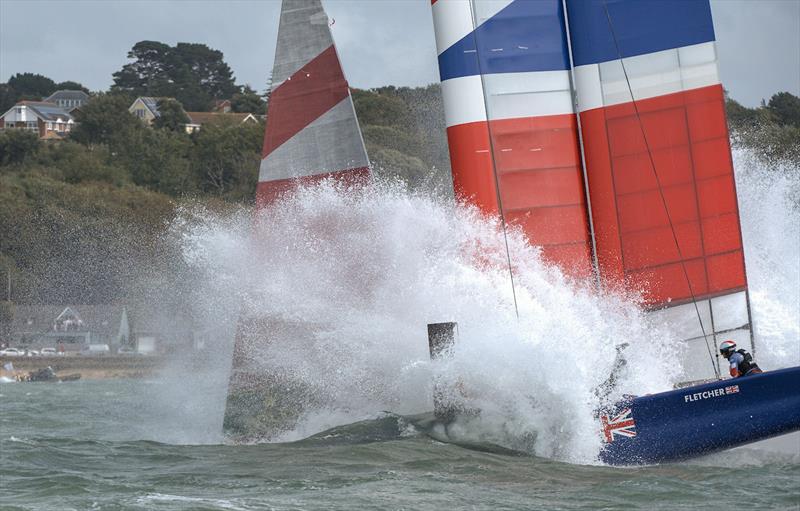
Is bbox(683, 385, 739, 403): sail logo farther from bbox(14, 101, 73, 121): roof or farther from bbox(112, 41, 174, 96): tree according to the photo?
bbox(112, 41, 174, 96): tree

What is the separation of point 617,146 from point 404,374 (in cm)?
248

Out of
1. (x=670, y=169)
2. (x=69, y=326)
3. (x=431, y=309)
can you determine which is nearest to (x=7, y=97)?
(x=69, y=326)

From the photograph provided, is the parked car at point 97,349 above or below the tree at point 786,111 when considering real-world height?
below

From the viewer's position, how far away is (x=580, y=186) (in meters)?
9.54

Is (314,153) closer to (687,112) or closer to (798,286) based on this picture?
(687,112)

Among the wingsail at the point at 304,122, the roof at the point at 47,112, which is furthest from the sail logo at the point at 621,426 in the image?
the roof at the point at 47,112

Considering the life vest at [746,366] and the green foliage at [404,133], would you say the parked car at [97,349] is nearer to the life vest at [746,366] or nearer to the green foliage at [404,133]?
the green foliage at [404,133]

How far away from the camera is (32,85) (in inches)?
3917

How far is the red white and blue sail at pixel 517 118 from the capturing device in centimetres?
912

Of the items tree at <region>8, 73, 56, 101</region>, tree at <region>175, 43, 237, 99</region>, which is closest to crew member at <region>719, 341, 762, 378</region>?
tree at <region>175, 43, 237, 99</region>

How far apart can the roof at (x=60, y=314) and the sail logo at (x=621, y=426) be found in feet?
87.0

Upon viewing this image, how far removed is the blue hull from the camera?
7324mm

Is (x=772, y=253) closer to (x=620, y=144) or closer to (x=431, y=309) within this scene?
(x=620, y=144)

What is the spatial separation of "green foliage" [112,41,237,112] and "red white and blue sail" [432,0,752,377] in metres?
77.6
